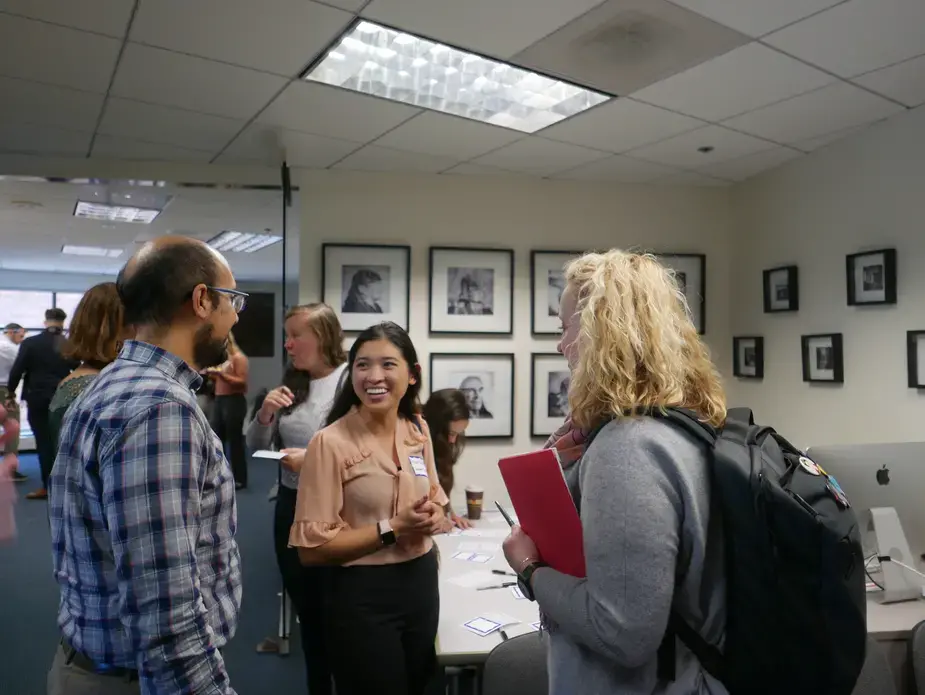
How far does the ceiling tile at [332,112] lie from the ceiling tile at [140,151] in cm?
76

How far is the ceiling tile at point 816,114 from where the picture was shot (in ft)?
8.91

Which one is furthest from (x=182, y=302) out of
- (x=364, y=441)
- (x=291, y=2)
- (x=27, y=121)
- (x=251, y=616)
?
(x=251, y=616)

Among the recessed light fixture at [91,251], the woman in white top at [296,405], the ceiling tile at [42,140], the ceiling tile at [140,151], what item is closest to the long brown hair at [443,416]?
the woman in white top at [296,405]

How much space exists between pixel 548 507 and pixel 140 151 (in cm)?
332

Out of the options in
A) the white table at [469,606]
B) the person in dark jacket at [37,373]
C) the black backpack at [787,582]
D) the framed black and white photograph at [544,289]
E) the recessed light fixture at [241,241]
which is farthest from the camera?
the recessed light fixture at [241,241]

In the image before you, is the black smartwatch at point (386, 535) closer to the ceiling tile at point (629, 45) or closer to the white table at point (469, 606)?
the white table at point (469, 606)

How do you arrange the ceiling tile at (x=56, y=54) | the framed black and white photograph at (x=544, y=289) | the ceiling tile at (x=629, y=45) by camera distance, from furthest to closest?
the framed black and white photograph at (x=544, y=289), the ceiling tile at (x=56, y=54), the ceiling tile at (x=629, y=45)

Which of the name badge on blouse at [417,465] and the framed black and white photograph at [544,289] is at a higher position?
the framed black and white photograph at [544,289]

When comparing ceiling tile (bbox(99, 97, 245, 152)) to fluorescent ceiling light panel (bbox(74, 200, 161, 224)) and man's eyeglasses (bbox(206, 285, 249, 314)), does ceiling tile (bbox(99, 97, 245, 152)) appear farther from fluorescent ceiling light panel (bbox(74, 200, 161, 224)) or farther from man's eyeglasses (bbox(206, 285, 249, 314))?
man's eyeglasses (bbox(206, 285, 249, 314))

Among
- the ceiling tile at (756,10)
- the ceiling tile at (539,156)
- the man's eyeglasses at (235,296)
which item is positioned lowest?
the man's eyeglasses at (235,296)

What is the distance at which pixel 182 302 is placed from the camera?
3.76 ft

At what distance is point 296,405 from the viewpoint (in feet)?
8.54

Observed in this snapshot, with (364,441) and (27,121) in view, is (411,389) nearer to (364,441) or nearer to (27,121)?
(364,441)

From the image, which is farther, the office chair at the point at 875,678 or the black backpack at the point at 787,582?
the office chair at the point at 875,678
